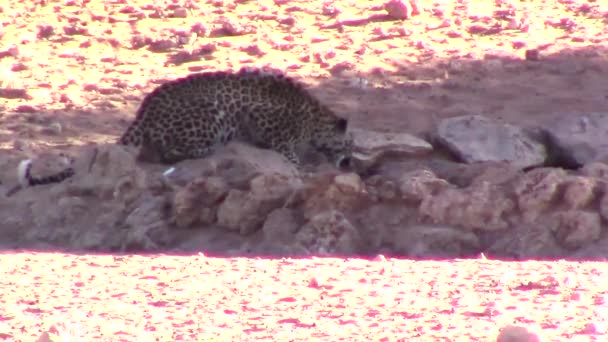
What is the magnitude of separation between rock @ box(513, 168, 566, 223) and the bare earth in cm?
108

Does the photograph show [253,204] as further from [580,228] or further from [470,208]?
[580,228]

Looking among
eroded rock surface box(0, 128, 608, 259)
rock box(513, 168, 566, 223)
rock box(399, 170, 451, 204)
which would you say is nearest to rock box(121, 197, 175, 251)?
eroded rock surface box(0, 128, 608, 259)

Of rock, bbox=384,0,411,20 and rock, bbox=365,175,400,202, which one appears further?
rock, bbox=384,0,411,20

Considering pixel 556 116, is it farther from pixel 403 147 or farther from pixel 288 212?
pixel 288 212

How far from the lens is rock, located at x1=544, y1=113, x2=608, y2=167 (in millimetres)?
11117

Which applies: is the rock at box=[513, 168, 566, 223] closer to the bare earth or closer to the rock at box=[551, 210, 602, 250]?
the rock at box=[551, 210, 602, 250]

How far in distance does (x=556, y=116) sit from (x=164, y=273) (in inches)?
215

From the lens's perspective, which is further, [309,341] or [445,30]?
[445,30]

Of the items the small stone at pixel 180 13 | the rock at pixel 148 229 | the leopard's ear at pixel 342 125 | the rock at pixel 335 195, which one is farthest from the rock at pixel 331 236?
the small stone at pixel 180 13

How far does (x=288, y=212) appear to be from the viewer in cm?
947

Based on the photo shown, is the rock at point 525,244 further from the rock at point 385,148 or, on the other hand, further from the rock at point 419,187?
the rock at point 385,148

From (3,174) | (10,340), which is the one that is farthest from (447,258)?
(3,174)

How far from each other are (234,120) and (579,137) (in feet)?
9.33

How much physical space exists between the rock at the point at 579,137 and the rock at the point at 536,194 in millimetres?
1860
